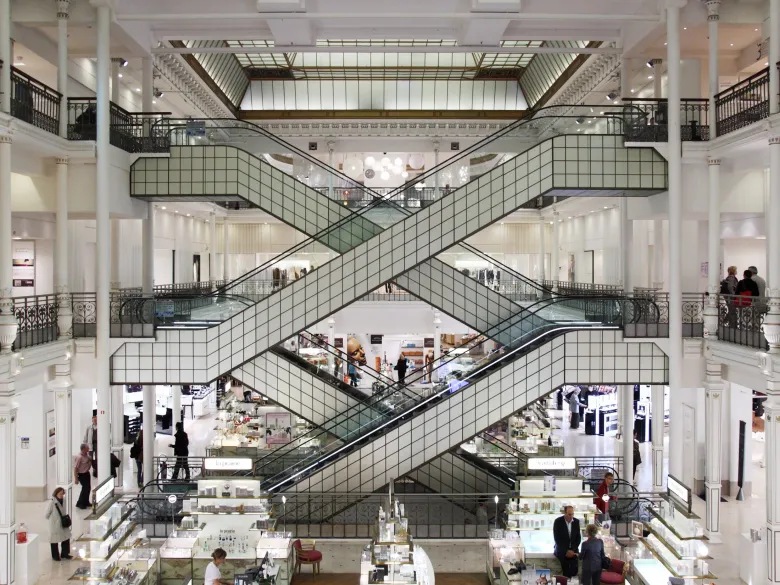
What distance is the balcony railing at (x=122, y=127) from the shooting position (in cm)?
1454

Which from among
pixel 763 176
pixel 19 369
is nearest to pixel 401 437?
pixel 19 369

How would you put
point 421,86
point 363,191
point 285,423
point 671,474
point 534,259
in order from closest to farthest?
point 671,474 → point 363,191 → point 285,423 → point 421,86 → point 534,259

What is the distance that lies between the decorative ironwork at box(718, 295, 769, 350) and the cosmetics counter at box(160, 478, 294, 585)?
9.11 meters

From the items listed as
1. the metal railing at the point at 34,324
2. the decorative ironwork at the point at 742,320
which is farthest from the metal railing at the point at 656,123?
the metal railing at the point at 34,324

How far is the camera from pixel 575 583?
1104cm

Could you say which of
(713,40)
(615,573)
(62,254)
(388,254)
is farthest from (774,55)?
(62,254)

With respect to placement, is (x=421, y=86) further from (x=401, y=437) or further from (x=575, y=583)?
(x=575, y=583)

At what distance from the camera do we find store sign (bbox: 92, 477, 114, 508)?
11.5m

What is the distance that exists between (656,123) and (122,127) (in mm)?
11767

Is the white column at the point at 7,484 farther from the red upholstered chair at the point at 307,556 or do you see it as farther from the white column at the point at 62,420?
the red upholstered chair at the point at 307,556

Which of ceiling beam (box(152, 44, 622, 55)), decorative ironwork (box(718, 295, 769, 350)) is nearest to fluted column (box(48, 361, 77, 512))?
ceiling beam (box(152, 44, 622, 55))

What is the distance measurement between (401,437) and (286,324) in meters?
3.42

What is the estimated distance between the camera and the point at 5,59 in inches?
453

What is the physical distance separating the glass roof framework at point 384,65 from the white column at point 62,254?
14.3 meters
